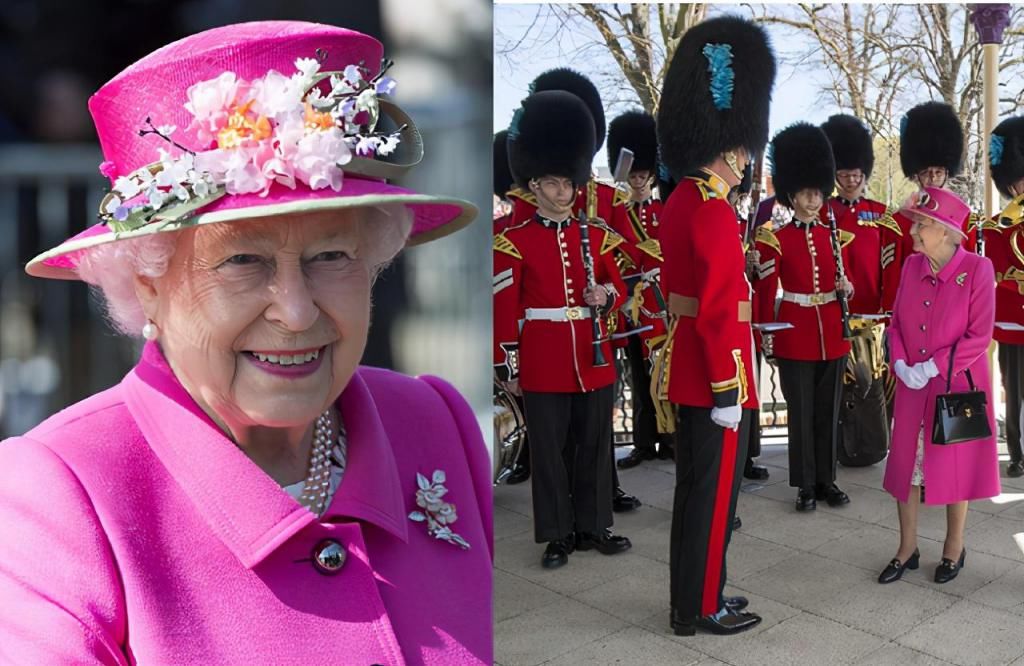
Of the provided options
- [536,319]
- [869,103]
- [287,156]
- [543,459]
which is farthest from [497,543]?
[869,103]

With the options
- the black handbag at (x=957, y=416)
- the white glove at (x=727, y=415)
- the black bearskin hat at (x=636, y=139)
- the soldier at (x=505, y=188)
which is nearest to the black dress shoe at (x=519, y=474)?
the soldier at (x=505, y=188)

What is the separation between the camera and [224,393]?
3.95ft

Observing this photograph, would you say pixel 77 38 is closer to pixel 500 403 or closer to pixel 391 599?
pixel 391 599

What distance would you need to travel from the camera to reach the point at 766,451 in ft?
24.7

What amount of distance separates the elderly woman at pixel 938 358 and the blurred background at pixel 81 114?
332 centimetres

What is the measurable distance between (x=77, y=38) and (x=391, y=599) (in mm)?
833

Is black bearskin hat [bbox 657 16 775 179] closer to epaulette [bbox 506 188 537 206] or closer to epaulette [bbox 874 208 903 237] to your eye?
epaulette [bbox 506 188 537 206]

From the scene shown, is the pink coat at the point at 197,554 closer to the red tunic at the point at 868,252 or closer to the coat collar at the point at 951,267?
the coat collar at the point at 951,267

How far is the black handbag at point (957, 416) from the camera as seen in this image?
171 inches

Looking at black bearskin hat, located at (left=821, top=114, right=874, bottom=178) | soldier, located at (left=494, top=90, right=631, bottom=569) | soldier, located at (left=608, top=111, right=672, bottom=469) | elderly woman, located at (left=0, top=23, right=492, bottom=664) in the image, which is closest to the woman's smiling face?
elderly woman, located at (left=0, top=23, right=492, bottom=664)

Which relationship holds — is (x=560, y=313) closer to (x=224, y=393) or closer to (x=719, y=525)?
(x=719, y=525)

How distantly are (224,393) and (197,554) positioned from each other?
0.61 ft

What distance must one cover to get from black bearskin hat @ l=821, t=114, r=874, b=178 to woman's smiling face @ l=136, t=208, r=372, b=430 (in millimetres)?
6421

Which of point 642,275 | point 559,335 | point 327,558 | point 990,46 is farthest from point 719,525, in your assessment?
point 990,46
